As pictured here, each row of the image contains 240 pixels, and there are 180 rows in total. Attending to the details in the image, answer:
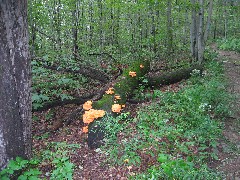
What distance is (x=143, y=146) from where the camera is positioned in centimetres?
551

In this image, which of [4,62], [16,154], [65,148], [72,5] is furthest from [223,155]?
[72,5]

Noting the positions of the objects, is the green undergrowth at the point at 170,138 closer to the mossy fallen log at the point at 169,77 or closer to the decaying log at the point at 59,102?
the mossy fallen log at the point at 169,77

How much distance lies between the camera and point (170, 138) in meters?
5.88

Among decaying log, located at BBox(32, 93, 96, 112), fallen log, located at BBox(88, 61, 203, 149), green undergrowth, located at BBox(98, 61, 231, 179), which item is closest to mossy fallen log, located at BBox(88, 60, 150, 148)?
fallen log, located at BBox(88, 61, 203, 149)

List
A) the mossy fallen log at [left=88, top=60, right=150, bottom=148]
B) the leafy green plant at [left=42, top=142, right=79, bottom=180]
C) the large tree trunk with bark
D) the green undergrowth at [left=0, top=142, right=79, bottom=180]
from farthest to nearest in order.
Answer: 1. the mossy fallen log at [left=88, top=60, right=150, bottom=148]
2. the leafy green plant at [left=42, top=142, right=79, bottom=180]
3. the green undergrowth at [left=0, top=142, right=79, bottom=180]
4. the large tree trunk with bark

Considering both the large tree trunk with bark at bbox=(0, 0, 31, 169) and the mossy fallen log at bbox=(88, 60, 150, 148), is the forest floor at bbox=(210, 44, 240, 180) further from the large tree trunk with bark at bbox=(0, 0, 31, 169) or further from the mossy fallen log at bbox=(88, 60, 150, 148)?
the large tree trunk with bark at bbox=(0, 0, 31, 169)

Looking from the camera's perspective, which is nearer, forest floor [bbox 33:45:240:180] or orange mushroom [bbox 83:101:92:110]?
forest floor [bbox 33:45:240:180]

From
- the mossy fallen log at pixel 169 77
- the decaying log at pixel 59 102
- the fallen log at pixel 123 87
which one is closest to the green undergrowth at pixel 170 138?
the fallen log at pixel 123 87

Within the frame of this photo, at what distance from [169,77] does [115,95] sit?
3495 mm

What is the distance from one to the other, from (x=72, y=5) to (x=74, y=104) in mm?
7036

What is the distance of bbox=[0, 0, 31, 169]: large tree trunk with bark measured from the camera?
4.24 m

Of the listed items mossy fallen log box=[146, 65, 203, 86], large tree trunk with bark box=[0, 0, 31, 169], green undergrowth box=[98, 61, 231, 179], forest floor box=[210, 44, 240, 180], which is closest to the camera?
large tree trunk with bark box=[0, 0, 31, 169]

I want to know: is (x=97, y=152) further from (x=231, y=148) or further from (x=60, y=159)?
(x=231, y=148)

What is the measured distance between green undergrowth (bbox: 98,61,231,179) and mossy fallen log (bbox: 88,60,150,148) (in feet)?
0.89
